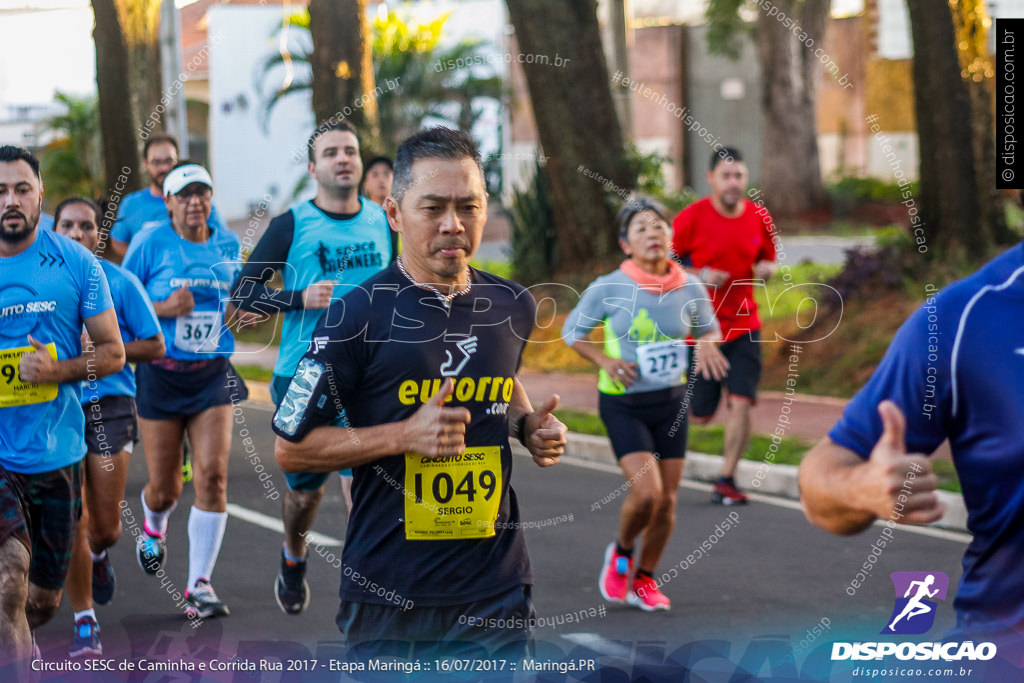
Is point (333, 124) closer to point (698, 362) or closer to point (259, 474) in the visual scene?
point (698, 362)

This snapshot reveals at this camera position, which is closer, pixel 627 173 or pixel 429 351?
pixel 429 351

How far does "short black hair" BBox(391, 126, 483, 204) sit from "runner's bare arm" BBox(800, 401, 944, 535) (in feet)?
4.69

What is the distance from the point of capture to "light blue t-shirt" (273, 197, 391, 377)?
632 centimetres

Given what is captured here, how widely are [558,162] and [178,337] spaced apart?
9231 mm

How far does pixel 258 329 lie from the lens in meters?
19.2

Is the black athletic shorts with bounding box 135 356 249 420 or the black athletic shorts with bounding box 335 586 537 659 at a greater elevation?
the black athletic shorts with bounding box 135 356 249 420

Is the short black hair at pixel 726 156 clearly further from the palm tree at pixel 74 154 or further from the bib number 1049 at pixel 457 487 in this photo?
the palm tree at pixel 74 154

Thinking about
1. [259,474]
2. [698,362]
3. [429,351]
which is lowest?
[259,474]

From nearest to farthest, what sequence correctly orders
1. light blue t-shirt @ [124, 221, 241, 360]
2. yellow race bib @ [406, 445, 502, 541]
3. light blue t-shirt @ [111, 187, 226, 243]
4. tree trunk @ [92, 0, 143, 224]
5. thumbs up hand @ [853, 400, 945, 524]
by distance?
thumbs up hand @ [853, 400, 945, 524] < yellow race bib @ [406, 445, 502, 541] < light blue t-shirt @ [124, 221, 241, 360] < light blue t-shirt @ [111, 187, 226, 243] < tree trunk @ [92, 0, 143, 224]

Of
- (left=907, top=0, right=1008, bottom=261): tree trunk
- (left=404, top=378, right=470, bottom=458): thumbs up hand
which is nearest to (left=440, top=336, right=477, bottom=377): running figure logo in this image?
(left=404, top=378, right=470, bottom=458): thumbs up hand

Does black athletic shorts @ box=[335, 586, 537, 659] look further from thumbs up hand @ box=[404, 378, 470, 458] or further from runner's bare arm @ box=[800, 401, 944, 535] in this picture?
runner's bare arm @ box=[800, 401, 944, 535]

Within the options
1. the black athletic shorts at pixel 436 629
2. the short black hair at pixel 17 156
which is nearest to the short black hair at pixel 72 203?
the short black hair at pixel 17 156

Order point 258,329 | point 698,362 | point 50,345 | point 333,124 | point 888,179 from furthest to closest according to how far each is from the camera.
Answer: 1. point 888,179
2. point 258,329
3. point 698,362
4. point 333,124
5. point 50,345

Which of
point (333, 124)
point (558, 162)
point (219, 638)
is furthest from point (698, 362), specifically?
point (558, 162)
